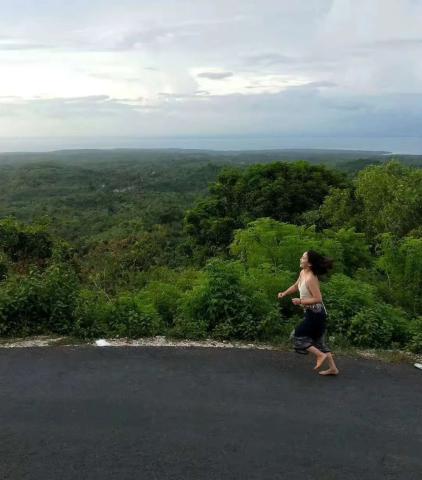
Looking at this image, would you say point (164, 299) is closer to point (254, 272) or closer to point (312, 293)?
point (254, 272)

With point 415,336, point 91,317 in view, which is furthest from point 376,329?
point 91,317

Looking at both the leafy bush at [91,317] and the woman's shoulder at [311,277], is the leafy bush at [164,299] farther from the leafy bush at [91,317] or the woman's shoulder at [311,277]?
the woman's shoulder at [311,277]

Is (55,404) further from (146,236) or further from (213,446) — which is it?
(146,236)

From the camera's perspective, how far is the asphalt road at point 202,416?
4082 mm

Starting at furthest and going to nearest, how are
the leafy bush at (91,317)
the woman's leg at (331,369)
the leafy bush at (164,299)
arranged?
the leafy bush at (164,299) → the leafy bush at (91,317) → the woman's leg at (331,369)

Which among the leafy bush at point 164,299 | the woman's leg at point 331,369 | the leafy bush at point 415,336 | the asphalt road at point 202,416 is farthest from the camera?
the leafy bush at point 164,299

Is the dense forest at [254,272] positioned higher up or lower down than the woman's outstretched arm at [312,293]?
lower down

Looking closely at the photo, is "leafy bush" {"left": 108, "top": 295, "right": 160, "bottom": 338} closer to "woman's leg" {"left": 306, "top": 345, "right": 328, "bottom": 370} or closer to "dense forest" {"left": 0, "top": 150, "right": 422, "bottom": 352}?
"dense forest" {"left": 0, "top": 150, "right": 422, "bottom": 352}

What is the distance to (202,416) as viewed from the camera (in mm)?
4820

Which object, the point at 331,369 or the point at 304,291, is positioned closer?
the point at 331,369

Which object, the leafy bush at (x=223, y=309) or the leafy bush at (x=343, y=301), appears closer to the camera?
the leafy bush at (x=223, y=309)

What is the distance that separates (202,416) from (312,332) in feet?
5.99

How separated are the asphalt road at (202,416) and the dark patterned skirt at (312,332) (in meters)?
0.29

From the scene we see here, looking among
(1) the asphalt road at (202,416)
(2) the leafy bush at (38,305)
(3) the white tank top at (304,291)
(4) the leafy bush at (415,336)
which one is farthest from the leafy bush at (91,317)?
(4) the leafy bush at (415,336)
